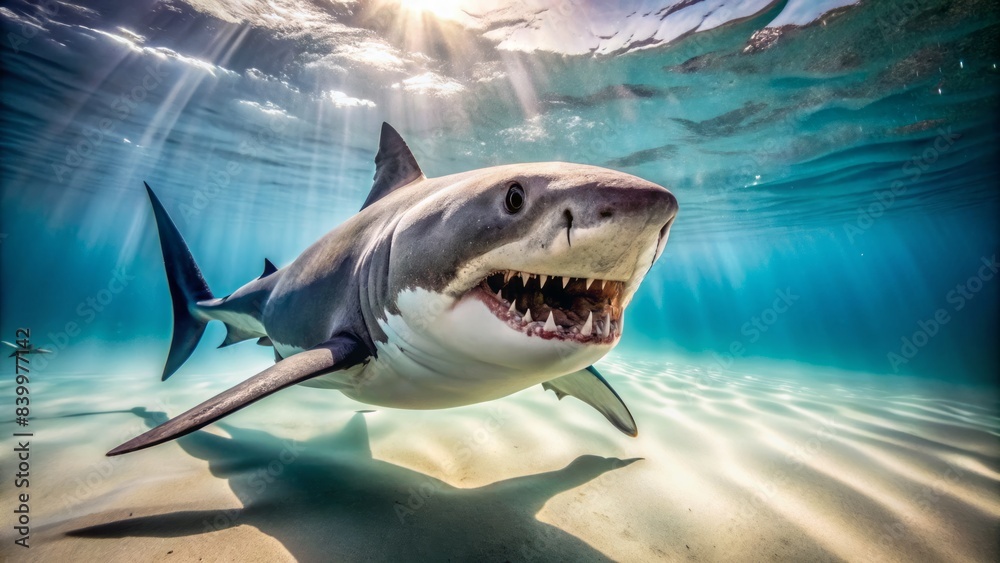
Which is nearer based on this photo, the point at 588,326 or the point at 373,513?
the point at 588,326

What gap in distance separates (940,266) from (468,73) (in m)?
89.1

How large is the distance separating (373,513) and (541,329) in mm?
1557

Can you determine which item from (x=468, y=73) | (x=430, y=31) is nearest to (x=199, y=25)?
(x=430, y=31)

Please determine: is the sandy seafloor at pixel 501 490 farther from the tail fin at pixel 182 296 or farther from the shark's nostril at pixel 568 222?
the shark's nostril at pixel 568 222

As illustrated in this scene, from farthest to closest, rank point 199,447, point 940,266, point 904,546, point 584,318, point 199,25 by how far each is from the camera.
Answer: point 940,266 < point 199,25 < point 199,447 < point 904,546 < point 584,318

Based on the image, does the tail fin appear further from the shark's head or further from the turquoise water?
the shark's head

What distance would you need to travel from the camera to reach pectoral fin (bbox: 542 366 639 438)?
3.13 meters

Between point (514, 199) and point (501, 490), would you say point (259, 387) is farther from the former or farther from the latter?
point (501, 490)

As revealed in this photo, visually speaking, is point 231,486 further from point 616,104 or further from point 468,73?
point 616,104

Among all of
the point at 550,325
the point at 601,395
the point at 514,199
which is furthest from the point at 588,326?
the point at 601,395

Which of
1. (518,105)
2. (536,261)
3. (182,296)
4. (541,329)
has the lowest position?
(182,296)

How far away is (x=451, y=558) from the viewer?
192 centimetres

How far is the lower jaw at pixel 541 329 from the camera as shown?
157cm

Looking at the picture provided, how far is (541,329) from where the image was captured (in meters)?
1.59
